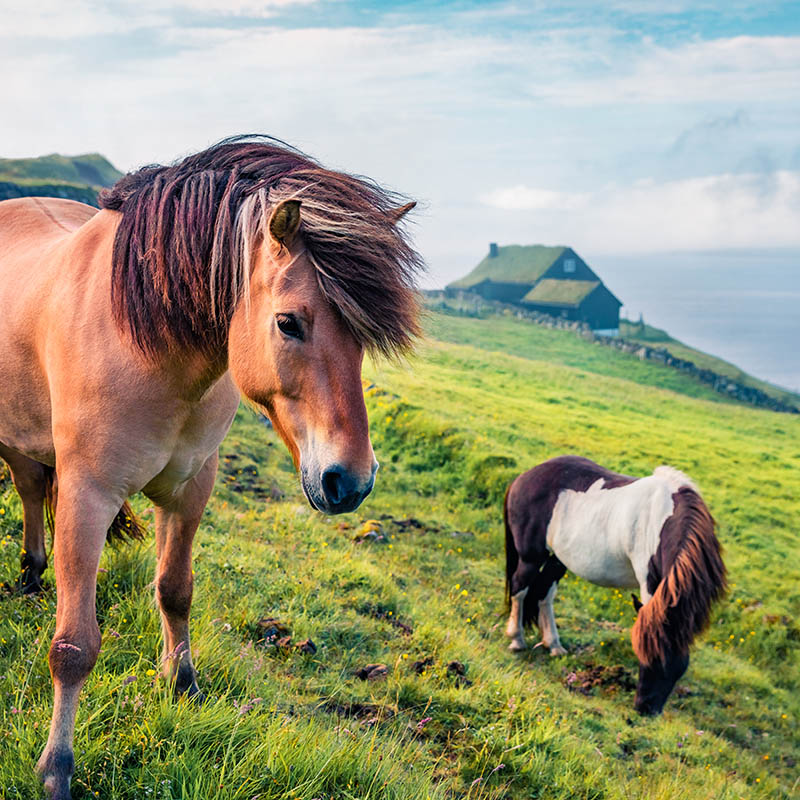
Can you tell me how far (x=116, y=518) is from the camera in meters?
4.12

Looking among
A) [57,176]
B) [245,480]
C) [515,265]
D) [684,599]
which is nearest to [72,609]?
[684,599]

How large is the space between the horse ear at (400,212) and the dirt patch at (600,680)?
5304 mm

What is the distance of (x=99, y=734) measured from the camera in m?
2.87

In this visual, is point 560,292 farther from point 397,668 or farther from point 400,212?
point 400,212

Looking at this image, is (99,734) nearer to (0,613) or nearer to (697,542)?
(0,613)

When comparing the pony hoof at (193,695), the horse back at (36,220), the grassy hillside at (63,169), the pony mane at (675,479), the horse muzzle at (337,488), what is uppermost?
the grassy hillside at (63,169)

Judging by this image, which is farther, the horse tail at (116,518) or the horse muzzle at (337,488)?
the horse tail at (116,518)

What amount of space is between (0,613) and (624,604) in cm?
712

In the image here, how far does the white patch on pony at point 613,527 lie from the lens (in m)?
6.98

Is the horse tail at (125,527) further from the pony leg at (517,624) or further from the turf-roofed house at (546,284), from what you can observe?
the turf-roofed house at (546,284)

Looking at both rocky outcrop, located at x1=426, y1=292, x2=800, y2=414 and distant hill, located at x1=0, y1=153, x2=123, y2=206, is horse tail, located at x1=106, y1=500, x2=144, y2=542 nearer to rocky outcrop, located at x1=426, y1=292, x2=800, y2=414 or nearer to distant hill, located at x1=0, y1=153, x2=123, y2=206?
distant hill, located at x1=0, y1=153, x2=123, y2=206

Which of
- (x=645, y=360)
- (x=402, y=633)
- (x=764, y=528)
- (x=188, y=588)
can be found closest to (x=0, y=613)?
(x=188, y=588)

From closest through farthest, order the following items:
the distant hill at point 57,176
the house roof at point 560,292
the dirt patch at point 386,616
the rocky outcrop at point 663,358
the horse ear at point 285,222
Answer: the horse ear at point 285,222 → the dirt patch at point 386,616 → the distant hill at point 57,176 → the rocky outcrop at point 663,358 → the house roof at point 560,292

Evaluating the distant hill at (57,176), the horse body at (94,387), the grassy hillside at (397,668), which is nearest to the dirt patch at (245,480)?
the grassy hillside at (397,668)
